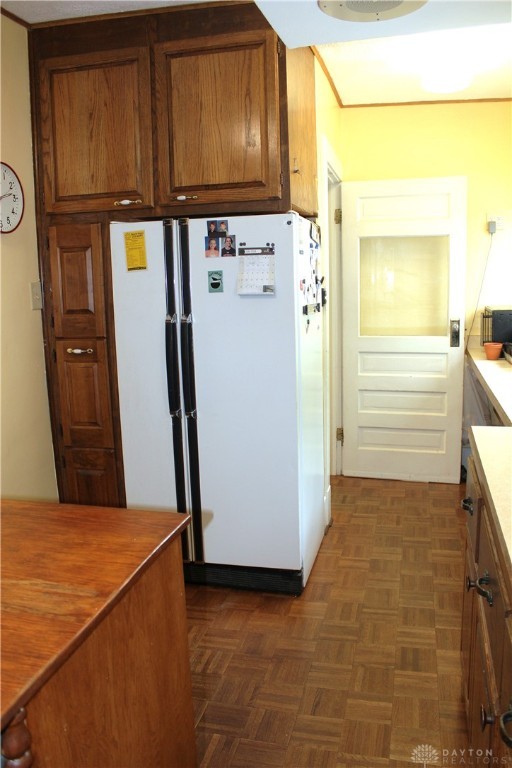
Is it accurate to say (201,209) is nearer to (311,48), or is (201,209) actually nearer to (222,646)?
(311,48)

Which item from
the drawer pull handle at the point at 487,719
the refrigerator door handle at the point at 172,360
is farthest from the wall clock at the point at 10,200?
the drawer pull handle at the point at 487,719

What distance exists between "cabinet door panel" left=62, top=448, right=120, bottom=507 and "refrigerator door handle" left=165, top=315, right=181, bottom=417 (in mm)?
467

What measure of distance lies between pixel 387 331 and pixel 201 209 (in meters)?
1.97

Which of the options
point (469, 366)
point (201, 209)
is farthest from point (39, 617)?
point (469, 366)

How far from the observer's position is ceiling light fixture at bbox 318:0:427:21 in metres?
1.54

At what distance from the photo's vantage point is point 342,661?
7.56 ft

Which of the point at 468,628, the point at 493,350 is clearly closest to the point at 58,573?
the point at 468,628

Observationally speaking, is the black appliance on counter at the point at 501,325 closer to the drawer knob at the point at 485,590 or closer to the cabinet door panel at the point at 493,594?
the cabinet door panel at the point at 493,594

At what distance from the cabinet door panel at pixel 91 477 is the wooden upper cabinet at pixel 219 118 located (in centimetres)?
125

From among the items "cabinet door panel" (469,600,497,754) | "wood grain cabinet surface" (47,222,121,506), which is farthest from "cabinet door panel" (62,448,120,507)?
"cabinet door panel" (469,600,497,754)

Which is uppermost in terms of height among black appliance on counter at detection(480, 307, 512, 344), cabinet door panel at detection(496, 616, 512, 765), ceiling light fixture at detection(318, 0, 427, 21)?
ceiling light fixture at detection(318, 0, 427, 21)

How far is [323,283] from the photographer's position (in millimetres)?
3283

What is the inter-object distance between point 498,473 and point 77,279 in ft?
6.79

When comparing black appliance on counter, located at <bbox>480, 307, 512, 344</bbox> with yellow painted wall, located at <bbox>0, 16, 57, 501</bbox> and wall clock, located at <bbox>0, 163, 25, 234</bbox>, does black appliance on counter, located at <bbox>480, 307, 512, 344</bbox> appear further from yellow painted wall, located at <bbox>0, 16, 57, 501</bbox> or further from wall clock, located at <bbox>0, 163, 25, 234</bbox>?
wall clock, located at <bbox>0, 163, 25, 234</bbox>
